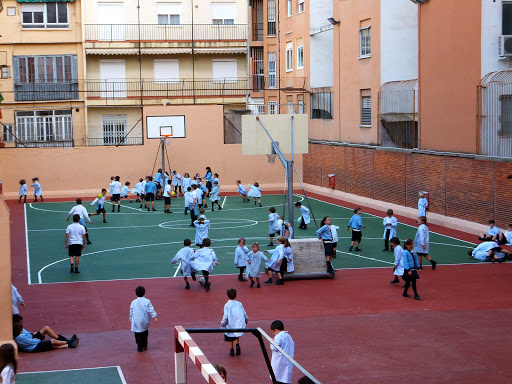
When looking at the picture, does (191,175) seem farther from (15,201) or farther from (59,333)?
(59,333)

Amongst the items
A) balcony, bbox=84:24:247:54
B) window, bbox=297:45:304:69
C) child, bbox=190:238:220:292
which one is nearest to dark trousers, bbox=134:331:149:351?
child, bbox=190:238:220:292

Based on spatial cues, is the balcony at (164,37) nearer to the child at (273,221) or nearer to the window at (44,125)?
the window at (44,125)

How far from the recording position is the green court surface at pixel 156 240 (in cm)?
2341

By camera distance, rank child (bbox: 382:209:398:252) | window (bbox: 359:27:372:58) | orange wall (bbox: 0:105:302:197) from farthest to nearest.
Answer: orange wall (bbox: 0:105:302:197) → window (bbox: 359:27:372:58) → child (bbox: 382:209:398:252)

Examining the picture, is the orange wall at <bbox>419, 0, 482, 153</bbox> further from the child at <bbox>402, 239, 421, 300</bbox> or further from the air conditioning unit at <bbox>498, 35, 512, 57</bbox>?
the child at <bbox>402, 239, 421, 300</bbox>

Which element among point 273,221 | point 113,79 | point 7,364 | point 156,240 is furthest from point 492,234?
point 113,79

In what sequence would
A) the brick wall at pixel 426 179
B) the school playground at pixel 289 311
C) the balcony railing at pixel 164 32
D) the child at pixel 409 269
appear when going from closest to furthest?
the school playground at pixel 289 311 < the child at pixel 409 269 < the brick wall at pixel 426 179 < the balcony railing at pixel 164 32

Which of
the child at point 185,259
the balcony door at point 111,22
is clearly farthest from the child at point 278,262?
the balcony door at point 111,22

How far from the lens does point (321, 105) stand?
45219 millimetres

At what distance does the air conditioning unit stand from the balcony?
1153 inches

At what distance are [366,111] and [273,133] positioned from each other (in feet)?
47.8

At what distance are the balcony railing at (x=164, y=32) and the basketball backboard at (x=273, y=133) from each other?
1180 inches

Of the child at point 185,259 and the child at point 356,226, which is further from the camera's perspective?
the child at point 356,226

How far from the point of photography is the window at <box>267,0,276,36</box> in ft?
181
